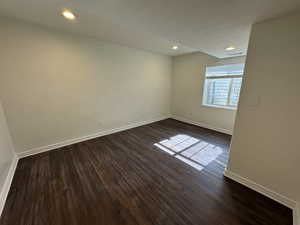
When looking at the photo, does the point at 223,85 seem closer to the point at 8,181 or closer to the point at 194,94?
the point at 194,94

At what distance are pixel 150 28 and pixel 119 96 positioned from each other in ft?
6.74

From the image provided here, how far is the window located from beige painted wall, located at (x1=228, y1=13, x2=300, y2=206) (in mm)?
2035

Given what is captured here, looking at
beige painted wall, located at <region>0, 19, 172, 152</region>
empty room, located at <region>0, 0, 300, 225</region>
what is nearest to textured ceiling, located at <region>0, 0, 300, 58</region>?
empty room, located at <region>0, 0, 300, 225</region>

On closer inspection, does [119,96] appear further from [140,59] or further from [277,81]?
[277,81]

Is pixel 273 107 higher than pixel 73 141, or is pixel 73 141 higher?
pixel 273 107

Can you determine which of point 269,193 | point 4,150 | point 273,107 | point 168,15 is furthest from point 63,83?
point 269,193

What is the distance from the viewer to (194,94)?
13.5ft

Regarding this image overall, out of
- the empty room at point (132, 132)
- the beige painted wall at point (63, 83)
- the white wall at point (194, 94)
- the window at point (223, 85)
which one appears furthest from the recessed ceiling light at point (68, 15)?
the window at point (223, 85)

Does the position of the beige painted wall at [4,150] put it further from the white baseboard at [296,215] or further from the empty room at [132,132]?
the white baseboard at [296,215]

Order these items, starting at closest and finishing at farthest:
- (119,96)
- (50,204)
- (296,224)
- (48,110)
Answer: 1. (296,224)
2. (50,204)
3. (48,110)
4. (119,96)

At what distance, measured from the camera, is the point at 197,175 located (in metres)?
1.92

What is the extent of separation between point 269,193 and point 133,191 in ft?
5.80

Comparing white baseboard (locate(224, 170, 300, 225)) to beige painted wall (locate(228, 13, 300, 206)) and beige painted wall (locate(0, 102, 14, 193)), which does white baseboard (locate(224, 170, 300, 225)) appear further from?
beige painted wall (locate(0, 102, 14, 193))

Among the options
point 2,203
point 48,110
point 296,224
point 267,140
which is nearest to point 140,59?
point 48,110
